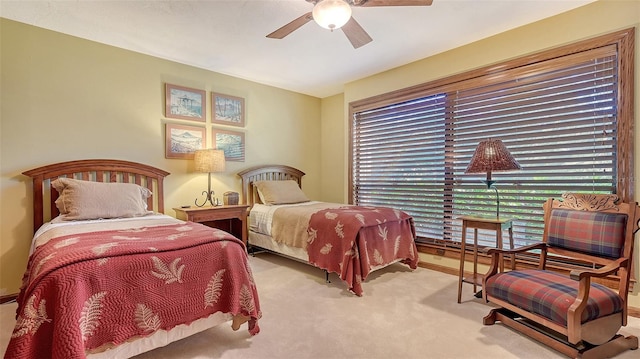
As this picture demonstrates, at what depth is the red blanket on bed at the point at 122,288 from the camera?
4.43ft

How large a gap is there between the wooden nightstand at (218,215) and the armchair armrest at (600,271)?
324 centimetres

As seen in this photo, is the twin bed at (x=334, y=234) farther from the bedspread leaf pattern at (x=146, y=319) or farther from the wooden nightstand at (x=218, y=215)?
the bedspread leaf pattern at (x=146, y=319)

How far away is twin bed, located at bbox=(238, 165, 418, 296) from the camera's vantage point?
286 cm

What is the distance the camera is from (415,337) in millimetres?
2045

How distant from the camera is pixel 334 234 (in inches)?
119

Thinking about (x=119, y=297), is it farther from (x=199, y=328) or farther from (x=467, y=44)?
(x=467, y=44)

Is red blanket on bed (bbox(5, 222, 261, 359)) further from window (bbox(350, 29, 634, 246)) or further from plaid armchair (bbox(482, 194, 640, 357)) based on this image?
window (bbox(350, 29, 634, 246))

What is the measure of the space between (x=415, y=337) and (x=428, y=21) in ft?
8.91

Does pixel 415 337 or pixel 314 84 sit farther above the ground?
pixel 314 84

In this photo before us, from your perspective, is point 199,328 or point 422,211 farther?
point 422,211

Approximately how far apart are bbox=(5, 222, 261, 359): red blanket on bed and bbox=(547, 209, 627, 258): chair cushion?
2.31 m

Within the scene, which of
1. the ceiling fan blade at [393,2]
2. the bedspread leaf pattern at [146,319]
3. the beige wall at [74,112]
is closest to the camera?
the bedspread leaf pattern at [146,319]

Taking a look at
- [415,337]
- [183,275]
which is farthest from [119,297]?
[415,337]

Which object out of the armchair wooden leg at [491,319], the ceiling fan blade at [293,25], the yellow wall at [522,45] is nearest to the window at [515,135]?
Answer: the yellow wall at [522,45]
